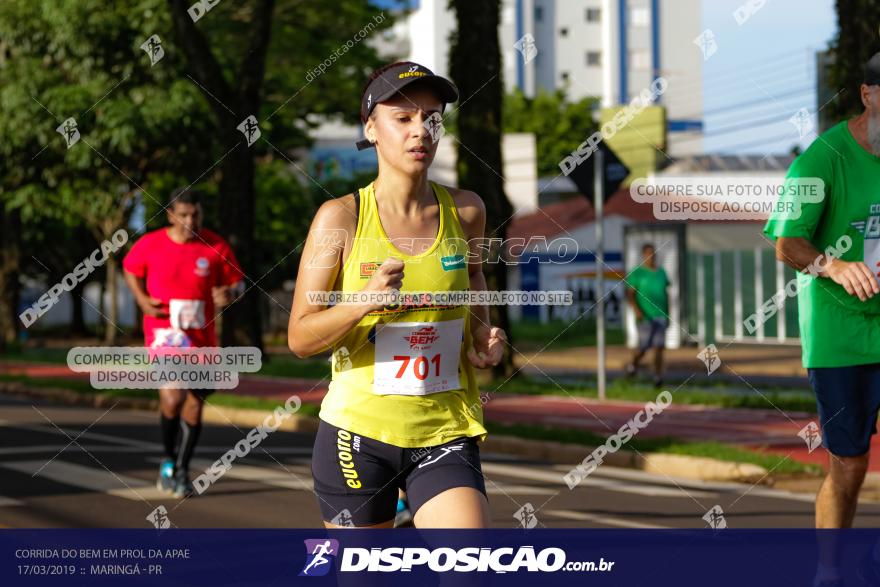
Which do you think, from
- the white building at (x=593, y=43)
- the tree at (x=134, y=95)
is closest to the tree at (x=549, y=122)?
the white building at (x=593, y=43)

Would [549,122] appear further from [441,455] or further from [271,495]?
[441,455]

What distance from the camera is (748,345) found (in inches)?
1240

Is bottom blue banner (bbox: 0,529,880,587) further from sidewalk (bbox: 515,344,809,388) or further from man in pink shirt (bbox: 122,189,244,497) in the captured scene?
sidewalk (bbox: 515,344,809,388)

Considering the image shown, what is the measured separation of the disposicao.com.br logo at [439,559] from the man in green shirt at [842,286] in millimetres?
1541

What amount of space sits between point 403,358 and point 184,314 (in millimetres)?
5723

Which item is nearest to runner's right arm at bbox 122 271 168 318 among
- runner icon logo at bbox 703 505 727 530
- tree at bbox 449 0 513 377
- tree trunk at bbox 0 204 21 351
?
runner icon logo at bbox 703 505 727 530

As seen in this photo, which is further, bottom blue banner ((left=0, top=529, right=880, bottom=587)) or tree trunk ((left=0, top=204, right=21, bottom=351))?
tree trunk ((left=0, top=204, right=21, bottom=351))

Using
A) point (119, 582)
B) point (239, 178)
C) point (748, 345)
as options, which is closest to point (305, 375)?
point (239, 178)

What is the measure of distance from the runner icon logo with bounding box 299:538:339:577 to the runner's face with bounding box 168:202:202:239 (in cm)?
548

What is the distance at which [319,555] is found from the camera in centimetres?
411

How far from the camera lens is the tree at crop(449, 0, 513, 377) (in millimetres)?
18625

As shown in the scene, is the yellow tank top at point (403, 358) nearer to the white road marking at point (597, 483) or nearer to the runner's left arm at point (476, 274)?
the runner's left arm at point (476, 274)

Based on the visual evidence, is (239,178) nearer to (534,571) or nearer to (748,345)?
(748,345)

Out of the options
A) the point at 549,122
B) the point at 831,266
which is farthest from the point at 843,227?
the point at 549,122
